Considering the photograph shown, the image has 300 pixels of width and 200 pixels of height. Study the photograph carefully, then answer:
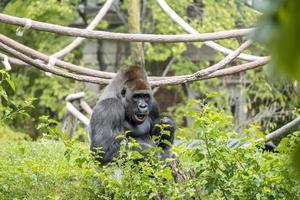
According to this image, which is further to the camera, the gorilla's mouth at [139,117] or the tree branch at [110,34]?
the tree branch at [110,34]

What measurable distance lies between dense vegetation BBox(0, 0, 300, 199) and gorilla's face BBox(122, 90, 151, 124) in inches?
18.2

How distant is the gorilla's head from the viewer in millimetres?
4562

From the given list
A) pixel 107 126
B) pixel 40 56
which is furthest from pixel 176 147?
pixel 40 56

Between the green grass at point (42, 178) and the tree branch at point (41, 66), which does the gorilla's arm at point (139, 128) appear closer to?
the green grass at point (42, 178)

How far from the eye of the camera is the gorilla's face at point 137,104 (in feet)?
15.0

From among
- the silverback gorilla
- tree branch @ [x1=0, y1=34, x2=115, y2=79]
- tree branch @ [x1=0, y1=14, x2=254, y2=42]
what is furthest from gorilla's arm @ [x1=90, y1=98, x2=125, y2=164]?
tree branch @ [x1=0, y1=34, x2=115, y2=79]

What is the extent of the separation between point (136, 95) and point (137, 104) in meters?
0.07

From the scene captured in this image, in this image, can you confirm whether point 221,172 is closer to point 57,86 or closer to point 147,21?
point 57,86

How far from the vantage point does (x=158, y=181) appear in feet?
9.71

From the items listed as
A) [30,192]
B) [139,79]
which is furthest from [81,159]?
[139,79]

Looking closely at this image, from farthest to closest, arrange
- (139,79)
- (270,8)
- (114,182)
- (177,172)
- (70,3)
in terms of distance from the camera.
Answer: (70,3)
(139,79)
(177,172)
(114,182)
(270,8)

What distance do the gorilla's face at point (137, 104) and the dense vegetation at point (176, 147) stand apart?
0.46m

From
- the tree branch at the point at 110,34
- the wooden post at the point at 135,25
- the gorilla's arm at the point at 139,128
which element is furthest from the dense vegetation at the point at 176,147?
the wooden post at the point at 135,25

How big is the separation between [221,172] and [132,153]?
0.42 metres
